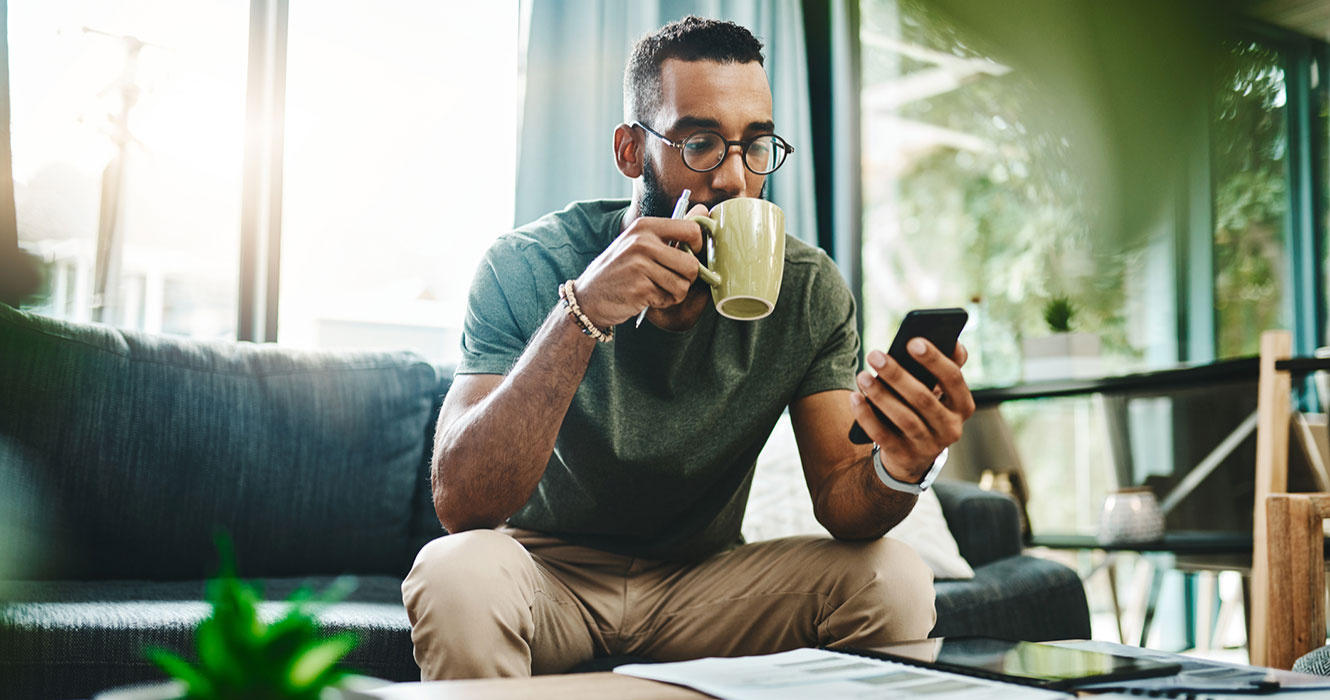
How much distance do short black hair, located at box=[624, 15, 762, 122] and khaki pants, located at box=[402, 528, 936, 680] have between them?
2.18 ft

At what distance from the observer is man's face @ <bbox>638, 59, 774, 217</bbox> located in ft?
4.50

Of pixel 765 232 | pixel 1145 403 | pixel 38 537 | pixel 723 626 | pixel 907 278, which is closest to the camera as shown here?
pixel 765 232

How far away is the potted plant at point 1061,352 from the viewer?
2.91 meters

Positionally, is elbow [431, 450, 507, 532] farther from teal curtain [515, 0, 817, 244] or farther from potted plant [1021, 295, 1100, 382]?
potted plant [1021, 295, 1100, 382]

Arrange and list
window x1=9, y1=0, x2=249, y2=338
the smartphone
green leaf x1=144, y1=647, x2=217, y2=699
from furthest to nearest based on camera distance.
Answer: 1. window x1=9, y1=0, x2=249, y2=338
2. the smartphone
3. green leaf x1=144, y1=647, x2=217, y2=699

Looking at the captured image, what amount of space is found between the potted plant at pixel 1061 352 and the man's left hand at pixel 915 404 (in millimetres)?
2044

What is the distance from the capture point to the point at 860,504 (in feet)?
3.90

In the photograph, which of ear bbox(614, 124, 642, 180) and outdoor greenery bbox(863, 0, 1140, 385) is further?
outdoor greenery bbox(863, 0, 1140, 385)

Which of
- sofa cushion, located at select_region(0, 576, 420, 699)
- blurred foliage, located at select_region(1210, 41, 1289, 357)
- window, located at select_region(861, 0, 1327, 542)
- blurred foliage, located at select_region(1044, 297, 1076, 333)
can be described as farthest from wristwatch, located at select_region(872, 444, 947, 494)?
blurred foliage, located at select_region(1210, 41, 1289, 357)

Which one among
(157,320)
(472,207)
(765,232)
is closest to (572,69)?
(472,207)

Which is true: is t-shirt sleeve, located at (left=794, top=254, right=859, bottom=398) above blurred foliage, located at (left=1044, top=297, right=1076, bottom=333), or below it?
below

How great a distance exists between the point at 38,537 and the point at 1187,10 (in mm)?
4627

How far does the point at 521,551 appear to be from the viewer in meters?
1.16

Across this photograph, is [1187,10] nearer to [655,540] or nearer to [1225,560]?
[1225,560]
